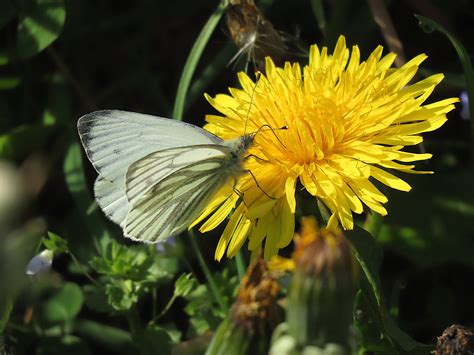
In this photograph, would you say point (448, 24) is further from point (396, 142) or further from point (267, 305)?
point (267, 305)

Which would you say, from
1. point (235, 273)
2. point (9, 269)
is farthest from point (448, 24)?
point (9, 269)

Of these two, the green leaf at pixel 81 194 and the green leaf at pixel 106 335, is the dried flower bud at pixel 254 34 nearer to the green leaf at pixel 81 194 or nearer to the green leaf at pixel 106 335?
the green leaf at pixel 81 194

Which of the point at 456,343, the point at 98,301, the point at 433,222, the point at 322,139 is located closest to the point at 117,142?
the point at 98,301

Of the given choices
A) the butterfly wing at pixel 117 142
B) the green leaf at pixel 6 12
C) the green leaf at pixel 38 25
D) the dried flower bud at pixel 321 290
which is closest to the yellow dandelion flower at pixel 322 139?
the butterfly wing at pixel 117 142

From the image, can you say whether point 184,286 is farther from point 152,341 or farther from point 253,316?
point 253,316

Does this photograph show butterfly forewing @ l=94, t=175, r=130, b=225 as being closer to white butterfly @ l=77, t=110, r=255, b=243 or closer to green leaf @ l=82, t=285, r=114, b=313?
white butterfly @ l=77, t=110, r=255, b=243
